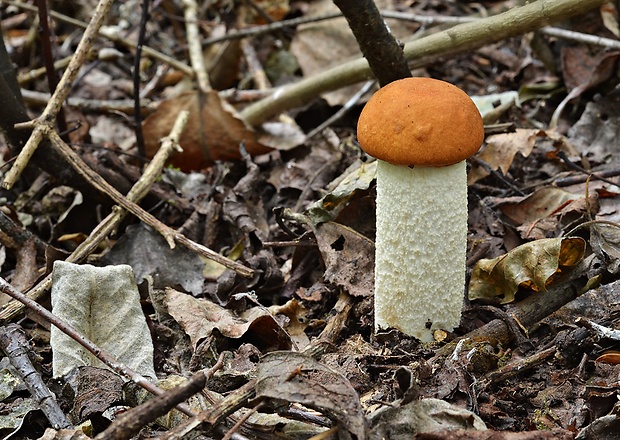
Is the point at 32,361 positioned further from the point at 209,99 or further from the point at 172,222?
the point at 209,99

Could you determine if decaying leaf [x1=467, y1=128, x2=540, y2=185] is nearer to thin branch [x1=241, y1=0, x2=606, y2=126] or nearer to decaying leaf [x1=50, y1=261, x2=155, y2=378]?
thin branch [x1=241, y1=0, x2=606, y2=126]

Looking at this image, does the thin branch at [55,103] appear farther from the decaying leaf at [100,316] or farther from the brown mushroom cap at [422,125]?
the brown mushroom cap at [422,125]

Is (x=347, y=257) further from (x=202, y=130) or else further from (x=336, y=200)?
(x=202, y=130)

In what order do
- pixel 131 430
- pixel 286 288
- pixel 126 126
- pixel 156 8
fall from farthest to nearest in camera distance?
pixel 156 8, pixel 126 126, pixel 286 288, pixel 131 430

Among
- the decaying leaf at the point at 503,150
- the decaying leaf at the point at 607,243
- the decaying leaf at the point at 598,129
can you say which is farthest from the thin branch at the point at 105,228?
the decaying leaf at the point at 598,129

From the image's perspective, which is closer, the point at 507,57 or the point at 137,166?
the point at 137,166

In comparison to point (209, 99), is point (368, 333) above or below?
below

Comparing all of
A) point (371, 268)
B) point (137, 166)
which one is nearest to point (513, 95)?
point (371, 268)
